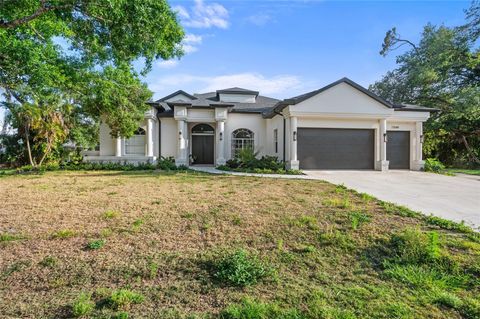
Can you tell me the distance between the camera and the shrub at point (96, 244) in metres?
4.14

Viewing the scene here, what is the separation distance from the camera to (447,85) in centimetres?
2142

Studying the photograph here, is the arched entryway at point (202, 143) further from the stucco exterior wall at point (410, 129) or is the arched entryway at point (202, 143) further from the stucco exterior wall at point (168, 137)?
the stucco exterior wall at point (410, 129)

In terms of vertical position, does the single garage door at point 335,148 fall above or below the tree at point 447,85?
below

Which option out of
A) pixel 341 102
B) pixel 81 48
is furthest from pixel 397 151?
pixel 81 48

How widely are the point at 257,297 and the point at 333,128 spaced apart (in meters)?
13.9

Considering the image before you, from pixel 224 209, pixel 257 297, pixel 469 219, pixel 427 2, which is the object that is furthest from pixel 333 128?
pixel 257 297

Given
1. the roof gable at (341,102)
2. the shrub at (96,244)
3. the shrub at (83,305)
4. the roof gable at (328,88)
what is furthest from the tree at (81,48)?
the roof gable at (341,102)

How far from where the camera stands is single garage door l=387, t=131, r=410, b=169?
660 inches

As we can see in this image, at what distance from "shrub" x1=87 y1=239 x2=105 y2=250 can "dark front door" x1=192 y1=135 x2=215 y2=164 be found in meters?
14.7

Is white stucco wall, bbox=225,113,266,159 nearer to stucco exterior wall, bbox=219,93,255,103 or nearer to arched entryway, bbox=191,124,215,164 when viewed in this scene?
arched entryway, bbox=191,124,215,164

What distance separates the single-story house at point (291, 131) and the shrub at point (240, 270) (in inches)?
442

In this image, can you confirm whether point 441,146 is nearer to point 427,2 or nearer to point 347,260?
point 427,2

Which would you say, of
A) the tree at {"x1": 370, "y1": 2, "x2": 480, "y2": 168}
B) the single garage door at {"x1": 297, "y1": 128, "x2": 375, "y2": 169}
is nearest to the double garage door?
the single garage door at {"x1": 297, "y1": 128, "x2": 375, "y2": 169}

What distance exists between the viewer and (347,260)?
156 inches
